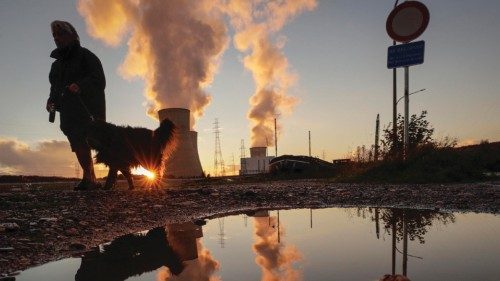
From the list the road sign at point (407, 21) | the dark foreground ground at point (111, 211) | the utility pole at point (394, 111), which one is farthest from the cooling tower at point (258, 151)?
the dark foreground ground at point (111, 211)

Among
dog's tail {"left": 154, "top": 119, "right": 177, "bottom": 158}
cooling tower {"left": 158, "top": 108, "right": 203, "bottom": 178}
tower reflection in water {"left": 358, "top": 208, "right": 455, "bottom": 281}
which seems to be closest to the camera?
tower reflection in water {"left": 358, "top": 208, "right": 455, "bottom": 281}

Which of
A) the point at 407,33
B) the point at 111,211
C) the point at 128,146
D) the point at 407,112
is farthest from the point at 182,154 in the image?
the point at 111,211

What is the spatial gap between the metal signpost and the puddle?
5.84m

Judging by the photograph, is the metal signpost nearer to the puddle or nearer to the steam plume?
the puddle

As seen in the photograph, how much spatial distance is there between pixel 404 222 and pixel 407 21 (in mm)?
6524

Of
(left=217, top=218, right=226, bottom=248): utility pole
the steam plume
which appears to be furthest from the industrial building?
the steam plume

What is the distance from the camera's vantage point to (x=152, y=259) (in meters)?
1.72

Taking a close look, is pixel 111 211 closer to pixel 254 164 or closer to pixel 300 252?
pixel 300 252

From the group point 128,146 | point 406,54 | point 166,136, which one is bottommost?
point 128,146

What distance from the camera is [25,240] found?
6.97ft

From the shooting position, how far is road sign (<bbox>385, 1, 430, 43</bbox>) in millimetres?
7461

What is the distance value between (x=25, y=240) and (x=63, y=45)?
3.59 metres

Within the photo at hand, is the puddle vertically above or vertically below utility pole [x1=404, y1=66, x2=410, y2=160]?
below

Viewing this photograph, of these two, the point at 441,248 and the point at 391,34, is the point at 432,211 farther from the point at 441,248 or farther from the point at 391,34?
the point at 391,34
